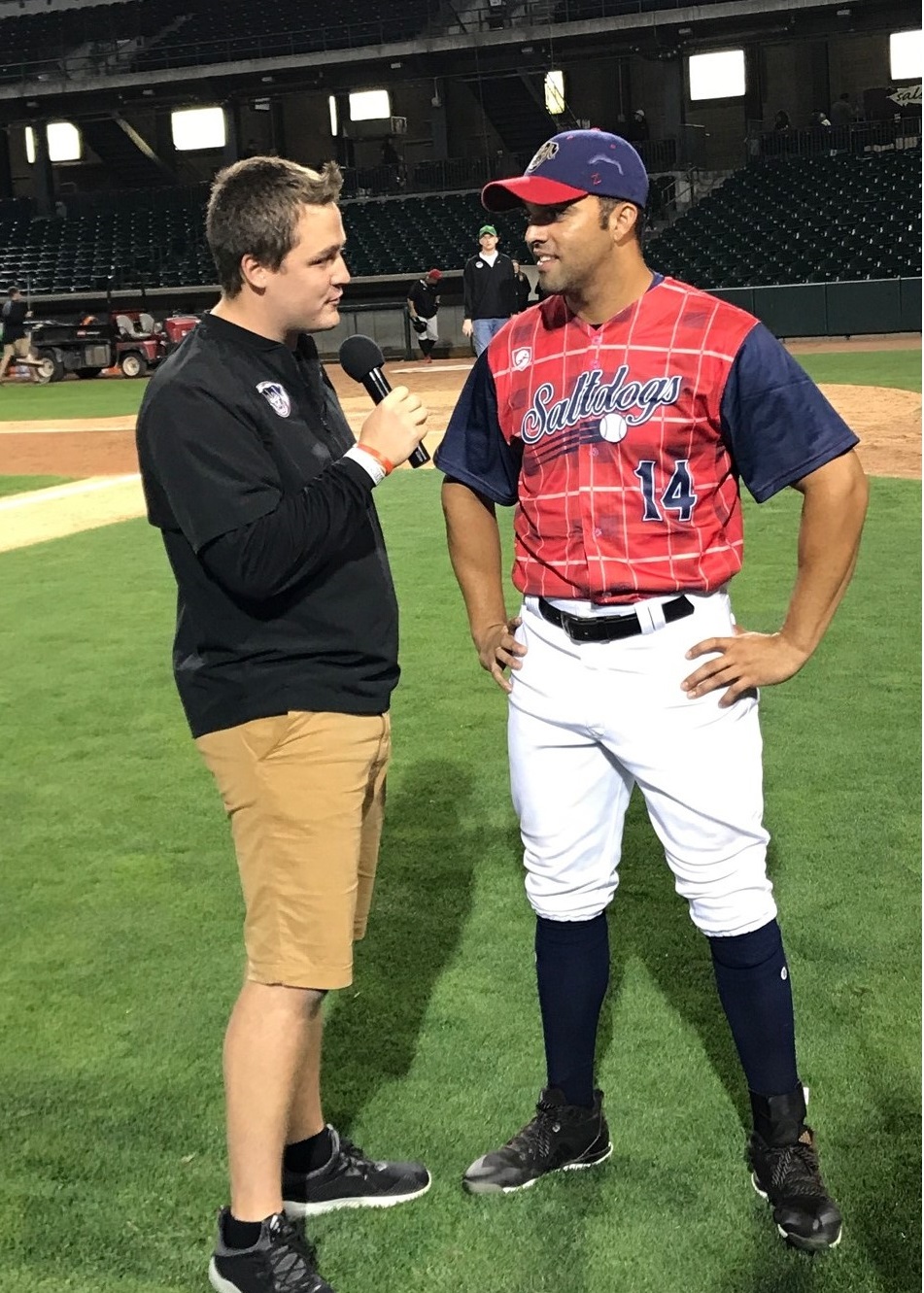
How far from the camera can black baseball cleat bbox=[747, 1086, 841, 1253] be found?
287cm

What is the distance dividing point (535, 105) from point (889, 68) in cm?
985

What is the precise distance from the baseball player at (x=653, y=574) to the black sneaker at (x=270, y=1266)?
53 centimetres

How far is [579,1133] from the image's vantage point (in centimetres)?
319

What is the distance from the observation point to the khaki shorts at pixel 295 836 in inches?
105

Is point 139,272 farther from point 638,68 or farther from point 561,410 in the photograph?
point 561,410

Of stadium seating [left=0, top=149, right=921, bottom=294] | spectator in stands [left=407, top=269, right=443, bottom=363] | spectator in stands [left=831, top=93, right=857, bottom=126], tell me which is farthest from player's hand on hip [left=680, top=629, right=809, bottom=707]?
spectator in stands [left=831, top=93, right=857, bottom=126]

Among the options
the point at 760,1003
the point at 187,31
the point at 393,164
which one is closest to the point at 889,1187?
the point at 760,1003

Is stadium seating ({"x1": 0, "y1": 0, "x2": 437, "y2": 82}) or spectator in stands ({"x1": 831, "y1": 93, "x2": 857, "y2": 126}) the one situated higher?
stadium seating ({"x1": 0, "y1": 0, "x2": 437, "y2": 82})

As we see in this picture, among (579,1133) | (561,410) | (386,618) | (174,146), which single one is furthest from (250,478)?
(174,146)

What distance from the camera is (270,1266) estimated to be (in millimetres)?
2664

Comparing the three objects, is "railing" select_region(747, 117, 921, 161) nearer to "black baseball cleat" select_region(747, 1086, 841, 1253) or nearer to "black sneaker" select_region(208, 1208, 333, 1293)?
"black baseball cleat" select_region(747, 1086, 841, 1253)

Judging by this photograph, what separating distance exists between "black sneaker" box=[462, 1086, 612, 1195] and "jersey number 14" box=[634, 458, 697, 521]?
135 centimetres

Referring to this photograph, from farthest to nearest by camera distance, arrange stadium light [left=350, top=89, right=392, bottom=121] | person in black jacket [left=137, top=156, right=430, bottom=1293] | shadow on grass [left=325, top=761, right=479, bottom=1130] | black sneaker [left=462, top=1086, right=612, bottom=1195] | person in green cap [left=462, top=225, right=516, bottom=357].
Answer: stadium light [left=350, top=89, right=392, bottom=121], person in green cap [left=462, top=225, right=516, bottom=357], shadow on grass [left=325, top=761, right=479, bottom=1130], black sneaker [left=462, top=1086, right=612, bottom=1195], person in black jacket [left=137, top=156, right=430, bottom=1293]

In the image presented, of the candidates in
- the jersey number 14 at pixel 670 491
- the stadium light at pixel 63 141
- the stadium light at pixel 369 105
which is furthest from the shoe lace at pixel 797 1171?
the stadium light at pixel 63 141
